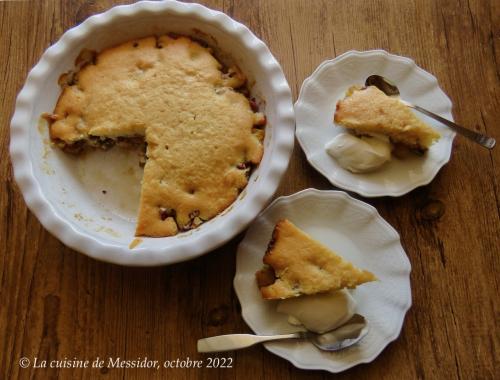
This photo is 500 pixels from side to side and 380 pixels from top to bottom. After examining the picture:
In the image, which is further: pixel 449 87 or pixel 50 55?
pixel 449 87

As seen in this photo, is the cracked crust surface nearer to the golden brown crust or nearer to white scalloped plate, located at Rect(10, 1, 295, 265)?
white scalloped plate, located at Rect(10, 1, 295, 265)

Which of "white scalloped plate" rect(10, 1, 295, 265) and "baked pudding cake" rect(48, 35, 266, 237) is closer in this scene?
"white scalloped plate" rect(10, 1, 295, 265)

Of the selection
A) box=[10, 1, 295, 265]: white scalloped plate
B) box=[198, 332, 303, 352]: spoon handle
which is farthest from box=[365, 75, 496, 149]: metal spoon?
box=[198, 332, 303, 352]: spoon handle

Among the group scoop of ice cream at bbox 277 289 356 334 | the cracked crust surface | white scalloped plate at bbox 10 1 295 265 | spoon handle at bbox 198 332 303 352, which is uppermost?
white scalloped plate at bbox 10 1 295 265

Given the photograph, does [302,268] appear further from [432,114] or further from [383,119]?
[432,114]

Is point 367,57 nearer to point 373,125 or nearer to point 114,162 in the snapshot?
point 373,125

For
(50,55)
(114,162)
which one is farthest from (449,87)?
(50,55)
